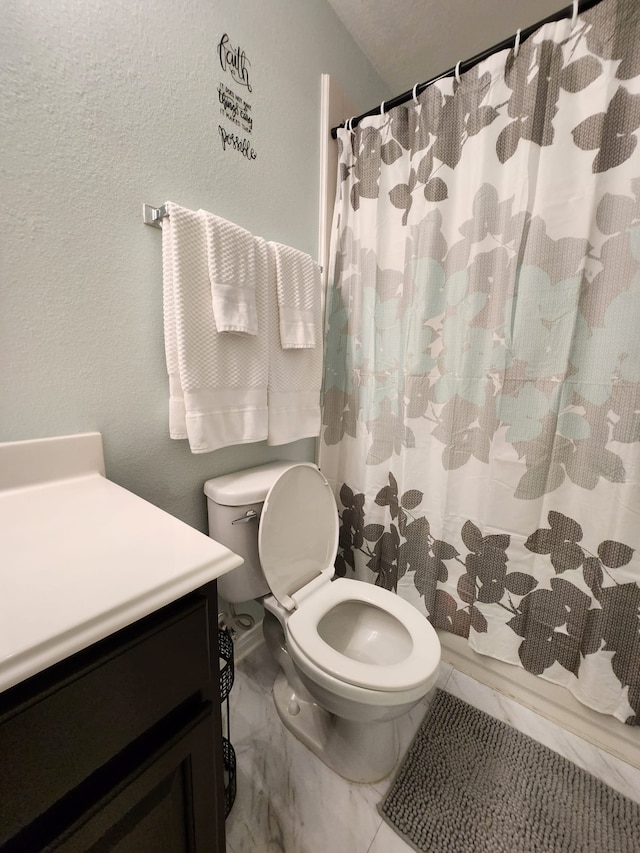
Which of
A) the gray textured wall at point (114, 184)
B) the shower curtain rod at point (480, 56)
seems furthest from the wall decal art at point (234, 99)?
the shower curtain rod at point (480, 56)

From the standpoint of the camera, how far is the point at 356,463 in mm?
1438

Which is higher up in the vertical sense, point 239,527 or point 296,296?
point 296,296

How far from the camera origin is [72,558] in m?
0.47

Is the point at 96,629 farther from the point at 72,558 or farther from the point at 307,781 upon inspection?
the point at 307,781

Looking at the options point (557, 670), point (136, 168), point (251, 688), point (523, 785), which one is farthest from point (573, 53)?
point (251, 688)

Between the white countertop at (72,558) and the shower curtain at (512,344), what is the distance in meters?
0.95

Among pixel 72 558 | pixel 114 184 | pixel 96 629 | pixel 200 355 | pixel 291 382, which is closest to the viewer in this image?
pixel 96 629

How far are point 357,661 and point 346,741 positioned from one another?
295 mm

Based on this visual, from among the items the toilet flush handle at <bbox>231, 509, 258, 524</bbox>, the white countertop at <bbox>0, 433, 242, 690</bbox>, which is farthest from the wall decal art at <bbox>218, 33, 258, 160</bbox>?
the toilet flush handle at <bbox>231, 509, 258, 524</bbox>

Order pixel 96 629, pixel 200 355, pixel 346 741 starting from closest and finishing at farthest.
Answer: pixel 96 629 < pixel 200 355 < pixel 346 741

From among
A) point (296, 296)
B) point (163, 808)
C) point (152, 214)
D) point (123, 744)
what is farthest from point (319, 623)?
point (152, 214)

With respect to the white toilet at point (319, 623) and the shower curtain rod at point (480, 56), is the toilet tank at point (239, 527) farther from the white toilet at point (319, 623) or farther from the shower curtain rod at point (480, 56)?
the shower curtain rod at point (480, 56)

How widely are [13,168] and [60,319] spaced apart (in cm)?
28

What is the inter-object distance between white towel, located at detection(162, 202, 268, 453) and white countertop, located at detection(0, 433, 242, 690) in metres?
0.26
